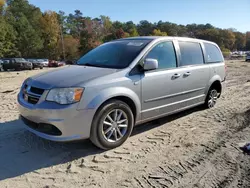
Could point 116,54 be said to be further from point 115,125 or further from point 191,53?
point 191,53

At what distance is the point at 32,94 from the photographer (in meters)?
3.48

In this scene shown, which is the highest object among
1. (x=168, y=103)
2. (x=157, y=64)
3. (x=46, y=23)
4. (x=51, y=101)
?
(x=46, y=23)

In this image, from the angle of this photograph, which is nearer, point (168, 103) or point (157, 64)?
point (157, 64)

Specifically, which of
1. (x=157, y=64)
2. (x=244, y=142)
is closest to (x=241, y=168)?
(x=244, y=142)

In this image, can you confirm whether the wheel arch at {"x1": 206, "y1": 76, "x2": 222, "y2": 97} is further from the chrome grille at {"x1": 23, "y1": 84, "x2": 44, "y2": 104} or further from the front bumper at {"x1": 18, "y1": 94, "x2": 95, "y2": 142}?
the chrome grille at {"x1": 23, "y1": 84, "x2": 44, "y2": 104}

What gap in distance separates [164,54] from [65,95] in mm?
2158

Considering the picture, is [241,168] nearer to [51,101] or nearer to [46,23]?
[51,101]

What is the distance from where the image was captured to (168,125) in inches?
188

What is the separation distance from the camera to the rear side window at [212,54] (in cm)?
568

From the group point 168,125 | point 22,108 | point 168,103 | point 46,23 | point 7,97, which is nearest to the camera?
point 22,108

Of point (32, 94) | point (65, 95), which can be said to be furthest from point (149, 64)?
point (32, 94)

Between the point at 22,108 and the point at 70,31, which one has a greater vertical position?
the point at 70,31

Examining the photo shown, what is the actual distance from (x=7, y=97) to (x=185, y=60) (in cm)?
595

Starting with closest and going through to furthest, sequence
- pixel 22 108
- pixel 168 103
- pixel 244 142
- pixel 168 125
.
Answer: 1. pixel 22 108
2. pixel 244 142
3. pixel 168 103
4. pixel 168 125
